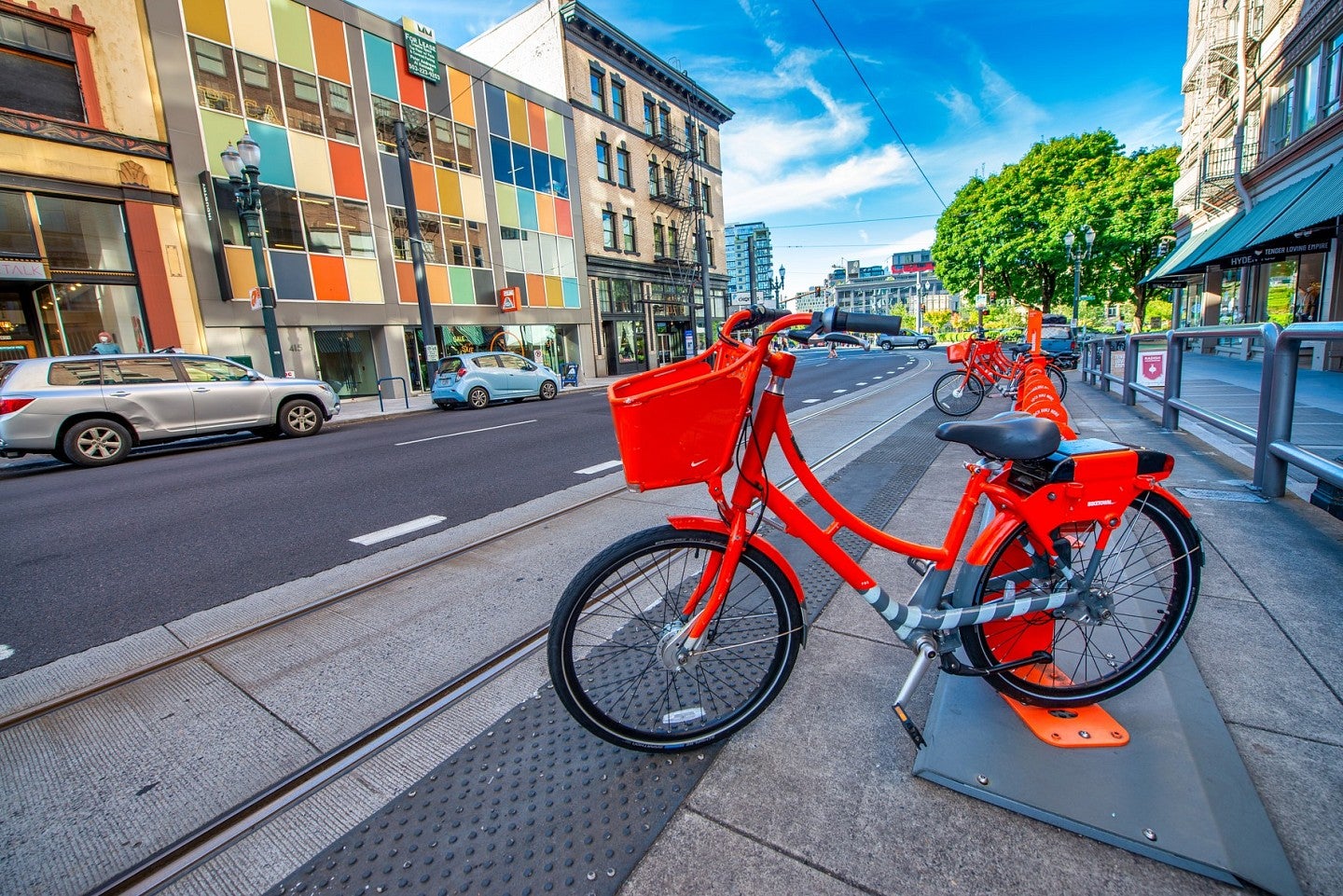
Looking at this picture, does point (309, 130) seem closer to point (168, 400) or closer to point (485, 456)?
point (168, 400)

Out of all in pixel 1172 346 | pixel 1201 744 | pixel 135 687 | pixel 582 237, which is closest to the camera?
pixel 1201 744

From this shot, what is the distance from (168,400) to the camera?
31.3 feet

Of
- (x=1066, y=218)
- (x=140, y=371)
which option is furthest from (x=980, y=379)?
(x=1066, y=218)

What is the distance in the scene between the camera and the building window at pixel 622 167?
30.2 metres

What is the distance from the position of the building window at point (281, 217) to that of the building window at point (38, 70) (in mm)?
3796

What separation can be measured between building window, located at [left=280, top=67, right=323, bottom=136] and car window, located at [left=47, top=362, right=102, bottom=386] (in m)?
12.1

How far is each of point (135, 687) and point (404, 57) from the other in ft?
→ 77.2

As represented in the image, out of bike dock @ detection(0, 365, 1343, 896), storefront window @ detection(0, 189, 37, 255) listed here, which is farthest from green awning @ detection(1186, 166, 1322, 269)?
storefront window @ detection(0, 189, 37, 255)

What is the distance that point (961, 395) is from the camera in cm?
966

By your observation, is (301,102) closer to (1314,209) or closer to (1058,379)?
(1058,379)

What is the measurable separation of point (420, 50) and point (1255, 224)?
83.6 ft

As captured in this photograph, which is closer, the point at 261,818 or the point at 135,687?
the point at 261,818

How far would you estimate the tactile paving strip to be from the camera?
63.8 inches

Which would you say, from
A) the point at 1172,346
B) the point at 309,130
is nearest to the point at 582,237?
the point at 309,130
